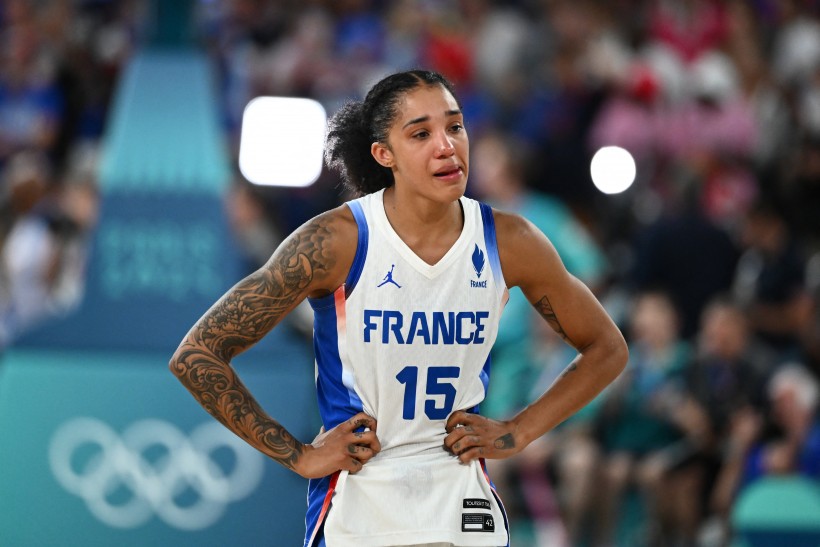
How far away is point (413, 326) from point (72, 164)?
298 inches

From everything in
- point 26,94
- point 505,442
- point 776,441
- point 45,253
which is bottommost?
point 776,441

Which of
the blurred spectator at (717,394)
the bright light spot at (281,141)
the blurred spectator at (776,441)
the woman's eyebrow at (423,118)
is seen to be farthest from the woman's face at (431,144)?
the bright light spot at (281,141)

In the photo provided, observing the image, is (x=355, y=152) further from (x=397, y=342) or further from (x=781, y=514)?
(x=781, y=514)

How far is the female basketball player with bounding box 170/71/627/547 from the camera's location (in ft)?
11.9

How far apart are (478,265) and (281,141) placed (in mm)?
6575

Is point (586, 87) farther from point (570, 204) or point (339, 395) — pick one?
point (339, 395)

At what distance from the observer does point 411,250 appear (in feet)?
12.2

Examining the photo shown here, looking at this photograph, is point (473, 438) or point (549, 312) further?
point (549, 312)

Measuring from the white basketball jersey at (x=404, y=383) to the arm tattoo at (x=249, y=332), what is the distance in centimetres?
12

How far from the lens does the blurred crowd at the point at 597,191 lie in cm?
737

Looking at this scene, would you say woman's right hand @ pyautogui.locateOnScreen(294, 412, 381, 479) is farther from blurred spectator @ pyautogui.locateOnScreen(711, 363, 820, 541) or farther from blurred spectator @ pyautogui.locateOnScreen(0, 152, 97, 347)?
blurred spectator @ pyautogui.locateOnScreen(0, 152, 97, 347)

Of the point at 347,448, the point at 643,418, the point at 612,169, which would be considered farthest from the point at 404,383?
the point at 612,169

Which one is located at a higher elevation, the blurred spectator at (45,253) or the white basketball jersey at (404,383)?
the blurred spectator at (45,253)

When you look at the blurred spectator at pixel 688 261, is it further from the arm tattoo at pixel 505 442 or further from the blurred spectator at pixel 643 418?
the arm tattoo at pixel 505 442
